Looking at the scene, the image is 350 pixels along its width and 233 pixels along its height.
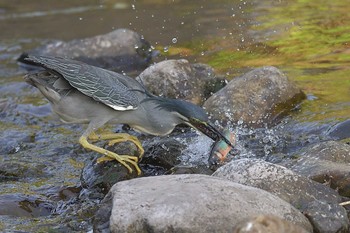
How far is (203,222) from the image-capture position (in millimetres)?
4625

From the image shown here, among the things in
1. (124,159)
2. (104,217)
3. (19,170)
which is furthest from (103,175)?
(104,217)

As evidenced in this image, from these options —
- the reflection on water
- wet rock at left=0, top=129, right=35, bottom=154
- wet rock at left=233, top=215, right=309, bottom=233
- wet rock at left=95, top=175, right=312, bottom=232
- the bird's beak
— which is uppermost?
wet rock at left=233, top=215, right=309, bottom=233

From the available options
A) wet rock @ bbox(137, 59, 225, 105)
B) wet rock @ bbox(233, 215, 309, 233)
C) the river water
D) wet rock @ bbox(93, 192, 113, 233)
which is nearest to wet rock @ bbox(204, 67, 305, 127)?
the river water

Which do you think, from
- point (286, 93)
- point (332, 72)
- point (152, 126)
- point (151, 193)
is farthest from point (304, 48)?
point (151, 193)

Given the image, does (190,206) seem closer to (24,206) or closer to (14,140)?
(24,206)

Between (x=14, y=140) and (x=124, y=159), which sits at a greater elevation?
(x=124, y=159)

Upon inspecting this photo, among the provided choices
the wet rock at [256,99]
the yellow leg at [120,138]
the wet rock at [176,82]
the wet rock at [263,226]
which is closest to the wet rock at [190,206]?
the wet rock at [263,226]

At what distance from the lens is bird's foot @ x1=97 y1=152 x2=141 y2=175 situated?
633 cm

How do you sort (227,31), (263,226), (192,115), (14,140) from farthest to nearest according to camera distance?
1. (227,31)
2. (14,140)
3. (192,115)
4. (263,226)

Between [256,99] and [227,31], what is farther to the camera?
[227,31]

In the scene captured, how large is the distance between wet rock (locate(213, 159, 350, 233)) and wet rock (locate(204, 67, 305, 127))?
247 centimetres

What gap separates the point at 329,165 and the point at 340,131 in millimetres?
1418

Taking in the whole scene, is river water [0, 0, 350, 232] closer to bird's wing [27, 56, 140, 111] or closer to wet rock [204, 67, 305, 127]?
wet rock [204, 67, 305, 127]

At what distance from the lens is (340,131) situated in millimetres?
7016
